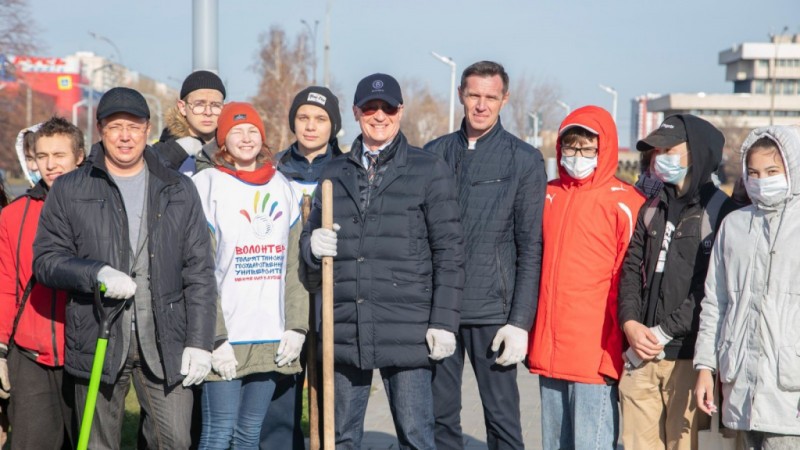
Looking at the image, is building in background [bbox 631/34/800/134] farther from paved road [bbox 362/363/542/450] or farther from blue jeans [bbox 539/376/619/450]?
blue jeans [bbox 539/376/619/450]

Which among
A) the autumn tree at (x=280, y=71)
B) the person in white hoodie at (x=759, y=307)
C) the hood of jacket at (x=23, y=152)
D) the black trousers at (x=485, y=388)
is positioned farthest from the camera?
the autumn tree at (x=280, y=71)

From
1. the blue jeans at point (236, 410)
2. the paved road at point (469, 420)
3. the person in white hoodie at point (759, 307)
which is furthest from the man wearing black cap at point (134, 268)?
the paved road at point (469, 420)

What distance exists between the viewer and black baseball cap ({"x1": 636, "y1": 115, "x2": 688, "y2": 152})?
15.1 feet

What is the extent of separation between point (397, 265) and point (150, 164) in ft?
4.15

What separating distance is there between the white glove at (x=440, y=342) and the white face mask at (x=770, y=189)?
5.00 ft

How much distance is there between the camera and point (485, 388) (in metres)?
5.01

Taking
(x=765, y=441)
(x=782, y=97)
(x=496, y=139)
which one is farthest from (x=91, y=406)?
(x=782, y=97)

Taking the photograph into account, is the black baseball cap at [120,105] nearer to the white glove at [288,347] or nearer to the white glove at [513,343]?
the white glove at [288,347]

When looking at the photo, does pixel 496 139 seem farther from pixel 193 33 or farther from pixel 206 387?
pixel 193 33

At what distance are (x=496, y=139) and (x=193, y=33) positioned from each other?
8.38 ft

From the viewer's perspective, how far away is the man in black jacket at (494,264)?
15.9 ft

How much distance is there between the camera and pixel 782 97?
102 meters

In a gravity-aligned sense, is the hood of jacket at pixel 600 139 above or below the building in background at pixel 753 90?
below

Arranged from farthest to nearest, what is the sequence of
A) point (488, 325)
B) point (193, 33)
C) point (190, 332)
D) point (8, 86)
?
point (8, 86)
point (193, 33)
point (488, 325)
point (190, 332)
